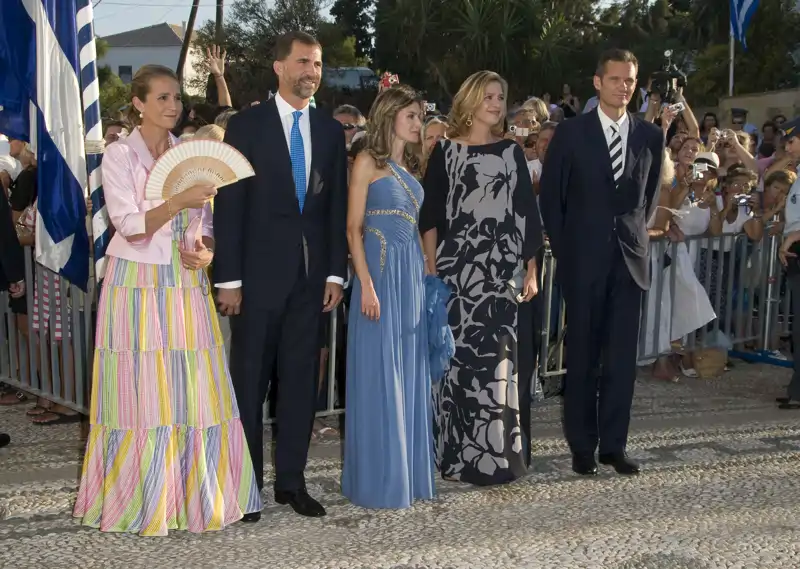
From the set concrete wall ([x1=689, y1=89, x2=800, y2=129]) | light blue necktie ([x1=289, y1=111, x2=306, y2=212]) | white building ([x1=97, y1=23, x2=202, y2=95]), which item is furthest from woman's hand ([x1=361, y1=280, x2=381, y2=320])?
white building ([x1=97, y1=23, x2=202, y2=95])

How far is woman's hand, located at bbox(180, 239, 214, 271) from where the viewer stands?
439 cm

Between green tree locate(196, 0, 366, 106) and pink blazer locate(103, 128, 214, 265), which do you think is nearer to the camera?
pink blazer locate(103, 128, 214, 265)

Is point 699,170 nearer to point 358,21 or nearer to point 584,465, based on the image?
point 584,465

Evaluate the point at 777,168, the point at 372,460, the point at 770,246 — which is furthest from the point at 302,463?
the point at 777,168

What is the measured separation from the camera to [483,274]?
17.3 feet

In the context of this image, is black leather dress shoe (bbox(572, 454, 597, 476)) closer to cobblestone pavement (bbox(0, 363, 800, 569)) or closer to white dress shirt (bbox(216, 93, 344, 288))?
cobblestone pavement (bbox(0, 363, 800, 569))

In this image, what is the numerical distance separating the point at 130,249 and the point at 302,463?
4.39 feet

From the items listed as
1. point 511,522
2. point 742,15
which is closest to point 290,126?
point 511,522

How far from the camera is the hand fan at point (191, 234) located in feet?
14.6

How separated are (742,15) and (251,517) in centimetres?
1530

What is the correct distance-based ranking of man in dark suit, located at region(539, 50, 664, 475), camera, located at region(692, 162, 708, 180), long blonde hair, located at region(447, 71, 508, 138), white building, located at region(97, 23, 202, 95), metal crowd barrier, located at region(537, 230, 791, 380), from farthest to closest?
1. white building, located at region(97, 23, 202, 95)
2. camera, located at region(692, 162, 708, 180)
3. metal crowd barrier, located at region(537, 230, 791, 380)
4. man in dark suit, located at region(539, 50, 664, 475)
5. long blonde hair, located at region(447, 71, 508, 138)

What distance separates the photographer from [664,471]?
18.2ft

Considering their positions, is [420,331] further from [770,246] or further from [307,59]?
[770,246]

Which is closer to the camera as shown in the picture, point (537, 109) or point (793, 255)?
point (793, 255)
